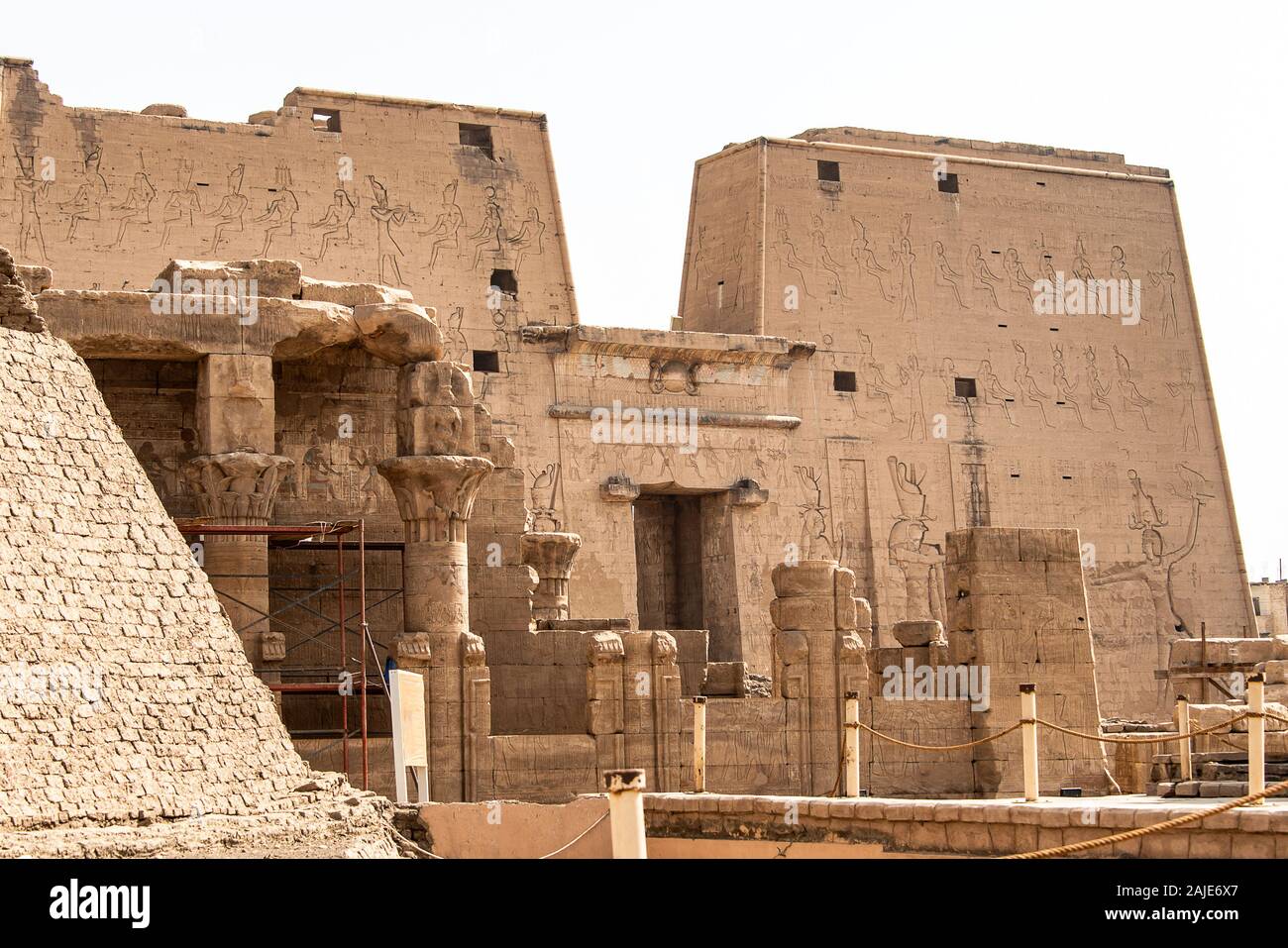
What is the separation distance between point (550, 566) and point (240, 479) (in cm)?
534

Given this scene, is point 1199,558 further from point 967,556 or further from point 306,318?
point 306,318

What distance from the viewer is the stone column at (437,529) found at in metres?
18.8

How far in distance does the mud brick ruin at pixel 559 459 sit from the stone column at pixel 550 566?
0.05 metres

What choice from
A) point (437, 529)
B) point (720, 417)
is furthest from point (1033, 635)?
point (720, 417)

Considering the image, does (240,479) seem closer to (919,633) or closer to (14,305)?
(14,305)

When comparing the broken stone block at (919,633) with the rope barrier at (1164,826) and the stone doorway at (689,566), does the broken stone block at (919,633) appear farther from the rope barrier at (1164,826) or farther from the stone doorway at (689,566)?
the rope barrier at (1164,826)

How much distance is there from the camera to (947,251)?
99.9 feet

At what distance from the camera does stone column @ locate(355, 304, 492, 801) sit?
18844 millimetres

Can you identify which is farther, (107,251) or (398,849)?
(107,251)

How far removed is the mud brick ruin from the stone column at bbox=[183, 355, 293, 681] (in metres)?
0.04

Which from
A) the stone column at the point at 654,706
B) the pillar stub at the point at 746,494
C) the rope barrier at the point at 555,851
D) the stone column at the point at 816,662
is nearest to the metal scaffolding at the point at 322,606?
the stone column at the point at 654,706
